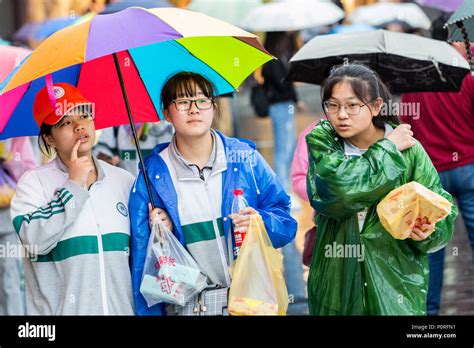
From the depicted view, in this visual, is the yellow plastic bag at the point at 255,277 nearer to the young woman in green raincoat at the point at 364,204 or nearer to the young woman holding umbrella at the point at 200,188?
the young woman holding umbrella at the point at 200,188

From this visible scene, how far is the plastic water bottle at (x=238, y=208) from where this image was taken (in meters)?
5.46

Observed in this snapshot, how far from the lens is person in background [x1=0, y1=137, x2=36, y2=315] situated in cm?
769

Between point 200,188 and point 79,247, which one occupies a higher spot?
point 200,188

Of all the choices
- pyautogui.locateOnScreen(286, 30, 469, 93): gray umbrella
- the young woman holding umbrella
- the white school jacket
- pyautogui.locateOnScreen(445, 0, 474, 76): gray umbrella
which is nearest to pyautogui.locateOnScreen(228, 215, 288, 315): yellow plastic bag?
the young woman holding umbrella

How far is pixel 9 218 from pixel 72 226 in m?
2.38

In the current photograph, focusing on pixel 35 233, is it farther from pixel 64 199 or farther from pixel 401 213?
pixel 401 213

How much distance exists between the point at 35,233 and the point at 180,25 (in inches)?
46.6

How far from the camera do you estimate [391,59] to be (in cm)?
690

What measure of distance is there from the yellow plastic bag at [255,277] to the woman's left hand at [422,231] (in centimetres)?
67

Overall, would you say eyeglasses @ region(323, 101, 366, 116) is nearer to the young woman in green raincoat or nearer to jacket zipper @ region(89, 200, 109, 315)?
the young woman in green raincoat

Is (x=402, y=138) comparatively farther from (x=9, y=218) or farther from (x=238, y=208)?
(x=9, y=218)

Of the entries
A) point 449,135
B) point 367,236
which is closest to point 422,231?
point 367,236

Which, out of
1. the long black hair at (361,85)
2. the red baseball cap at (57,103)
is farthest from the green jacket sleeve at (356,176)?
the red baseball cap at (57,103)
